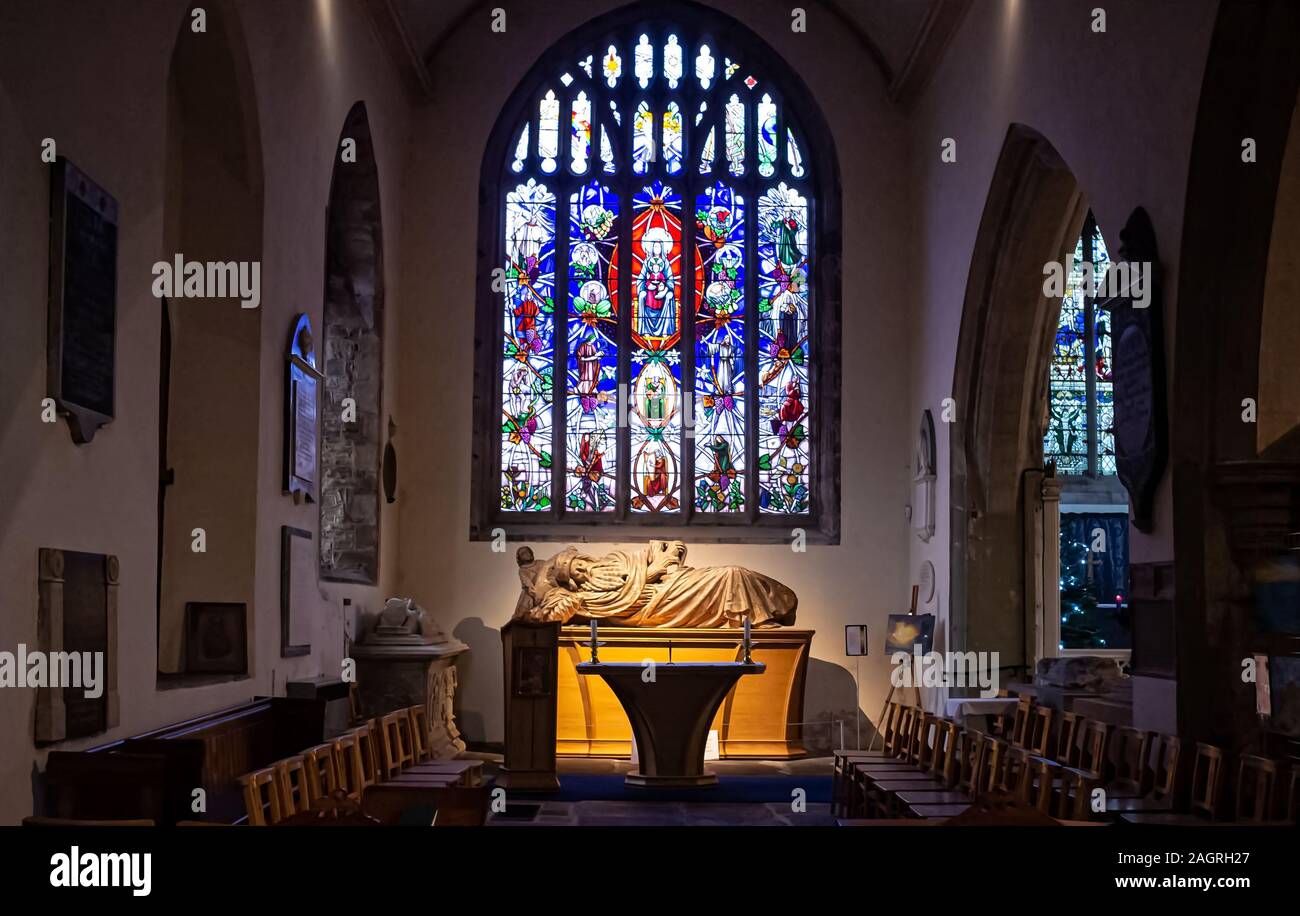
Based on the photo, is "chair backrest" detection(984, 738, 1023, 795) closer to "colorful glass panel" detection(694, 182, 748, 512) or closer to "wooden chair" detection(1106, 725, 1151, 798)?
"wooden chair" detection(1106, 725, 1151, 798)

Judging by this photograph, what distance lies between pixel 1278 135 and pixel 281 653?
6192mm

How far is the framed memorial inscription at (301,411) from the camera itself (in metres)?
8.64

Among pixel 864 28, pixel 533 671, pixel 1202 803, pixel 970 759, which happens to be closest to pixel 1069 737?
pixel 970 759

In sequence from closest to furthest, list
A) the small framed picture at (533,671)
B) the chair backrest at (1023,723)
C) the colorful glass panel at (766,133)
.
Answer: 1. the chair backrest at (1023,723)
2. the small framed picture at (533,671)
3. the colorful glass panel at (766,133)

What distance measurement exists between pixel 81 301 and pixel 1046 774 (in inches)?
164

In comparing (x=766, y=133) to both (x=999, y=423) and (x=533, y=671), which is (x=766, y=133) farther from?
(x=533, y=671)

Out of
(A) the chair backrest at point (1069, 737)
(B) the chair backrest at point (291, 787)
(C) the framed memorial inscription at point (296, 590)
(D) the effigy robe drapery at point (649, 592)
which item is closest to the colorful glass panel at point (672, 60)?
(D) the effigy robe drapery at point (649, 592)

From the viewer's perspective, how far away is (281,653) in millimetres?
8562

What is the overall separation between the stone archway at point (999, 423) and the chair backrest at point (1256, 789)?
5248 millimetres

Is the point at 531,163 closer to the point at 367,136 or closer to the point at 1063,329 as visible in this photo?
the point at 367,136

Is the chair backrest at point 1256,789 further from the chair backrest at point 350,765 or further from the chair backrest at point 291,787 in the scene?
the chair backrest at point 350,765

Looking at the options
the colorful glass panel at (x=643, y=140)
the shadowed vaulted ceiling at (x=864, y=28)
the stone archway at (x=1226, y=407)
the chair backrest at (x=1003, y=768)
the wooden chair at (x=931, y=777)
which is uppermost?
the shadowed vaulted ceiling at (x=864, y=28)

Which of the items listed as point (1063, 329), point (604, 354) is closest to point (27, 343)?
point (604, 354)

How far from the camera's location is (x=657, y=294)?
13391 millimetres
